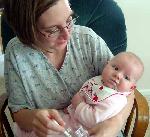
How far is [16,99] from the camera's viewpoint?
1.40 metres

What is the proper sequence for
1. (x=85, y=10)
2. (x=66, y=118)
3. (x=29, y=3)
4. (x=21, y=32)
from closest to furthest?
(x=29, y=3), (x=21, y=32), (x=66, y=118), (x=85, y=10)

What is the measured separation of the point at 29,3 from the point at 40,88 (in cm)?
43

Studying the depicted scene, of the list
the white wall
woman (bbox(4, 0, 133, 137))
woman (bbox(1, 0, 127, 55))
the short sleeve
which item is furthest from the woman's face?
the white wall

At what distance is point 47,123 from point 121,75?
14.7 inches

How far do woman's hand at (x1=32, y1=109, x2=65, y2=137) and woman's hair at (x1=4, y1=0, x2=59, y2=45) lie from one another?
298 millimetres

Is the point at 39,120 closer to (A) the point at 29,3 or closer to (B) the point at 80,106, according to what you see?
(B) the point at 80,106

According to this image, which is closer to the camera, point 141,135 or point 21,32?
point 21,32

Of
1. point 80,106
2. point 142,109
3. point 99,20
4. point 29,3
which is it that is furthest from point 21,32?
point 142,109

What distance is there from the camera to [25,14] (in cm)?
117

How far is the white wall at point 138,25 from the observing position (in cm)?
225

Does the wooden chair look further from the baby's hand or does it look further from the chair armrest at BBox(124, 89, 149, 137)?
the baby's hand

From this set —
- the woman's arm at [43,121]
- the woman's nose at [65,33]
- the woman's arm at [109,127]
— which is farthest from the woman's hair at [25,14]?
the woman's arm at [109,127]

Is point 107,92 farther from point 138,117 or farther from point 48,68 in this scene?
point 48,68

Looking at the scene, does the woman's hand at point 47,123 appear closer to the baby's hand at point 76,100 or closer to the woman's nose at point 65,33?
the baby's hand at point 76,100
